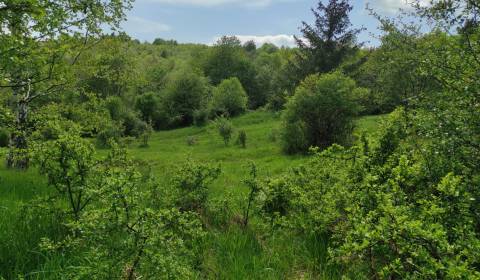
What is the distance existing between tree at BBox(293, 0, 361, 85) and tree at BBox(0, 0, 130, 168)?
3009 cm

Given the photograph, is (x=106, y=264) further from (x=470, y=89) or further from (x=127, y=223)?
(x=470, y=89)

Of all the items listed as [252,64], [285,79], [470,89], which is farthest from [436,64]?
[252,64]

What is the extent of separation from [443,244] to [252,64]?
68218 mm

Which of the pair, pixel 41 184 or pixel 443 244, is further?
pixel 41 184

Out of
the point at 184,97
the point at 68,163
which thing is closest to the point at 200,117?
the point at 184,97

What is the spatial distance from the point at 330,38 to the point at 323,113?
24257 mm

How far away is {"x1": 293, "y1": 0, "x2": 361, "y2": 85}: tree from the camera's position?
140ft

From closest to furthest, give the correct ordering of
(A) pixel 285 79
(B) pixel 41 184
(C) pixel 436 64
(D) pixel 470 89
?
1. (D) pixel 470 89
2. (C) pixel 436 64
3. (B) pixel 41 184
4. (A) pixel 285 79

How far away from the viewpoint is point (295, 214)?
7.39 m

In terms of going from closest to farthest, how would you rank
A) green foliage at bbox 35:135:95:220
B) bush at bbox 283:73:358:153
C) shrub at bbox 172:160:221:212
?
green foliage at bbox 35:135:95:220 < shrub at bbox 172:160:221:212 < bush at bbox 283:73:358:153

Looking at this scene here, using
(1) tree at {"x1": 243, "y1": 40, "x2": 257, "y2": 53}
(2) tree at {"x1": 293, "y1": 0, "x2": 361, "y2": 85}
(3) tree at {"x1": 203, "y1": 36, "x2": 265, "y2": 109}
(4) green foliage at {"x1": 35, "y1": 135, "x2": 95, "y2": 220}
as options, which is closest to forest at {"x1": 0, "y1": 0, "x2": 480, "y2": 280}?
(4) green foliage at {"x1": 35, "y1": 135, "x2": 95, "y2": 220}

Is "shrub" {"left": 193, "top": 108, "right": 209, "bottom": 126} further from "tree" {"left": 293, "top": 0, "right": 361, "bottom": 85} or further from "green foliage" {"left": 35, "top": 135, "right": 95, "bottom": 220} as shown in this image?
"green foliage" {"left": 35, "top": 135, "right": 95, "bottom": 220}

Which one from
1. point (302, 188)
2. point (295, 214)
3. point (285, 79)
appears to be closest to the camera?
point (295, 214)

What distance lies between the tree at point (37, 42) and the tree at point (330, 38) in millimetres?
30087
